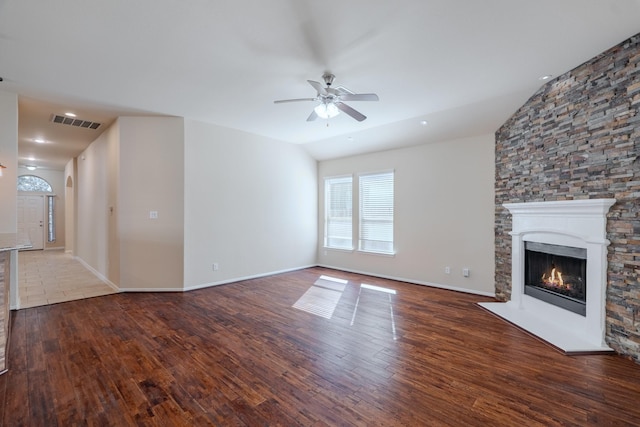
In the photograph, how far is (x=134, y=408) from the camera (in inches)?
76.9

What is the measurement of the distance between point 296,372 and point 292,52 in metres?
2.90

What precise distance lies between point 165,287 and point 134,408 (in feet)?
10.1

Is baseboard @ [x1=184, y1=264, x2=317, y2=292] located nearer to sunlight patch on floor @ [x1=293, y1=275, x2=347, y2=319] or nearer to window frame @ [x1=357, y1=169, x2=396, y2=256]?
sunlight patch on floor @ [x1=293, y1=275, x2=347, y2=319]

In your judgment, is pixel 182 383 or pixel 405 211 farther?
pixel 405 211

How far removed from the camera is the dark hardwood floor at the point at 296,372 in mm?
1905

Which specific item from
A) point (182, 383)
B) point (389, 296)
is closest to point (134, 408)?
point (182, 383)

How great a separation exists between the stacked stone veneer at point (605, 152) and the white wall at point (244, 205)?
4304mm

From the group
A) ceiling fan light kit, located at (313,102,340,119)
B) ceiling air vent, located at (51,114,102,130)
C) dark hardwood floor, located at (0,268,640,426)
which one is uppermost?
ceiling air vent, located at (51,114,102,130)

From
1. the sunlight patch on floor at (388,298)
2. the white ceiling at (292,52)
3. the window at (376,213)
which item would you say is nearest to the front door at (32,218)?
the white ceiling at (292,52)

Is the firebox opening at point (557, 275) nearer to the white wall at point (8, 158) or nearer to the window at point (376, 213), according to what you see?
the window at point (376, 213)

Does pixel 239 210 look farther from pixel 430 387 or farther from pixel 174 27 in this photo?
pixel 430 387

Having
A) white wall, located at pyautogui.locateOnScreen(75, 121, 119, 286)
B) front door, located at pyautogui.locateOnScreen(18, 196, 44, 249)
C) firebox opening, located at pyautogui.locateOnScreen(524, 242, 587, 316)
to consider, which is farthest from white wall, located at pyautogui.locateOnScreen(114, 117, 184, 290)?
front door, located at pyautogui.locateOnScreen(18, 196, 44, 249)

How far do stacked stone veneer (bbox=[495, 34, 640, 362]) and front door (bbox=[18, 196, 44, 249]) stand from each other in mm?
13601

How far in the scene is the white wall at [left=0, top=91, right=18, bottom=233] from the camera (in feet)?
12.1
